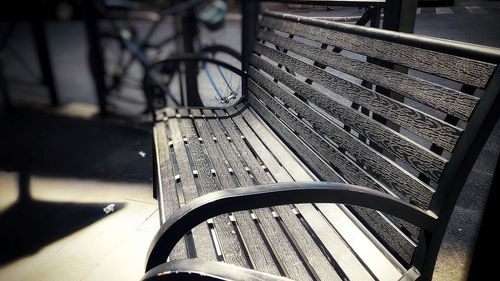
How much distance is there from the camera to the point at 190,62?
12.3 ft

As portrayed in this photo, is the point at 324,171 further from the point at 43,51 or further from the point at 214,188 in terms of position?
the point at 43,51

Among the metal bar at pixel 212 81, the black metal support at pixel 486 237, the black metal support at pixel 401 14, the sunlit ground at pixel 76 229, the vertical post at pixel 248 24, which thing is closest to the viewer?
the black metal support at pixel 486 237

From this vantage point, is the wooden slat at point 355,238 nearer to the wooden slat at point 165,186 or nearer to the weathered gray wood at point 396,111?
the weathered gray wood at point 396,111

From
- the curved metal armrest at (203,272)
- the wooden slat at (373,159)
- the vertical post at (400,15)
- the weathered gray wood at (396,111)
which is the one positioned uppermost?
the vertical post at (400,15)

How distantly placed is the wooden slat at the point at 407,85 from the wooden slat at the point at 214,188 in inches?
30.0

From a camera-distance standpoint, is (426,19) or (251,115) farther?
(251,115)

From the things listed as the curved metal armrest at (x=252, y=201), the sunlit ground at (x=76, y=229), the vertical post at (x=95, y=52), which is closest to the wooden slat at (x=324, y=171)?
the curved metal armrest at (x=252, y=201)

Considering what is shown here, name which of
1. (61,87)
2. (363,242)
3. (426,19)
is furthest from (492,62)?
(61,87)

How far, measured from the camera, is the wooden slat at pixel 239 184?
Answer: 122 cm

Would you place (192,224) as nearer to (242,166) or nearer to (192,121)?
(242,166)

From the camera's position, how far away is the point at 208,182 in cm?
170

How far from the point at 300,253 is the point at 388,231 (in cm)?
31

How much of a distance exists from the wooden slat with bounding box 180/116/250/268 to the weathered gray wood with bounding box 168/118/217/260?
4 centimetres

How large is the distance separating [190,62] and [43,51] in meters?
2.19
